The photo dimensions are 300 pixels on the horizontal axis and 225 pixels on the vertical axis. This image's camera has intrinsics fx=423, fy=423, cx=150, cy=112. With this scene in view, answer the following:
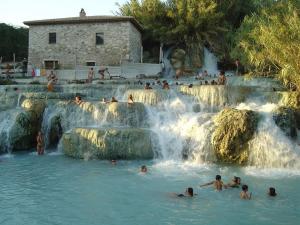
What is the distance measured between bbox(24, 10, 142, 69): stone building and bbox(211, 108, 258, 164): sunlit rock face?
16164 mm

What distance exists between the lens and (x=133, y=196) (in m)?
10.9

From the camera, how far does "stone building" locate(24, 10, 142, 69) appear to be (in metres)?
30.4

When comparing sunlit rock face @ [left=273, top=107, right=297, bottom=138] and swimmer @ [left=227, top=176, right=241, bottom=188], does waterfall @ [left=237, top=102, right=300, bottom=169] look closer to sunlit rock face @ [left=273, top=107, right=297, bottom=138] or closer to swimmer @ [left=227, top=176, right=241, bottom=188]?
sunlit rock face @ [left=273, top=107, right=297, bottom=138]

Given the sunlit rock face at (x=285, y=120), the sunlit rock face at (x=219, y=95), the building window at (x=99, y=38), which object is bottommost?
the sunlit rock face at (x=285, y=120)

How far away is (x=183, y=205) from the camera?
10320 mm

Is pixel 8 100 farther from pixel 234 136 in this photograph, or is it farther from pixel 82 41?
pixel 82 41

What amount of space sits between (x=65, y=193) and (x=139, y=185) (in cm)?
207

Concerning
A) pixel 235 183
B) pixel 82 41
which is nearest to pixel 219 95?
pixel 235 183

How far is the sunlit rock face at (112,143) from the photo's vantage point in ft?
50.8

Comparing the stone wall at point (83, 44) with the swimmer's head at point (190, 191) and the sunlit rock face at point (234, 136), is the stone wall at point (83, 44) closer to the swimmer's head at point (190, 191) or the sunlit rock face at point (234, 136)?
the sunlit rock face at point (234, 136)

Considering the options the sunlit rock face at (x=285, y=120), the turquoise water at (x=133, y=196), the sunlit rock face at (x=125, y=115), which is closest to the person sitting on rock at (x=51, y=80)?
the sunlit rock face at (x=125, y=115)

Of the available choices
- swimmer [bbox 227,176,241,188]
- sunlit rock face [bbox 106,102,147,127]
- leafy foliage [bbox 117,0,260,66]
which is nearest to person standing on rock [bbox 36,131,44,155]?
sunlit rock face [bbox 106,102,147,127]

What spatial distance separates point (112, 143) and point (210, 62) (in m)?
19.8

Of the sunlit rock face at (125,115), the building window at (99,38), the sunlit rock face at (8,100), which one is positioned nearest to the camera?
the sunlit rock face at (125,115)
